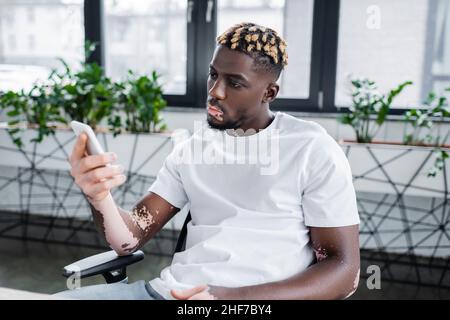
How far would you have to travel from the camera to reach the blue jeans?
112cm

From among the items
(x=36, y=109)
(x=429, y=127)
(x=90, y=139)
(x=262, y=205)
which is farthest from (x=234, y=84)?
(x=36, y=109)

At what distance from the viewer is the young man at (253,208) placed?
108cm

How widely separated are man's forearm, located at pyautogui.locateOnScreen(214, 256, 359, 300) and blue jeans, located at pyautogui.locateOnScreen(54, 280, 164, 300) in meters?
0.20

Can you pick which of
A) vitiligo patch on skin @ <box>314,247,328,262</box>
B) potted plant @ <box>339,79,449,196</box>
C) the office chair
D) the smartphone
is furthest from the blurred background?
the smartphone

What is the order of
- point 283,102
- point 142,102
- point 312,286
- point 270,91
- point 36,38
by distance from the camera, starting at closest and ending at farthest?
point 312,286 < point 270,91 < point 142,102 < point 283,102 < point 36,38

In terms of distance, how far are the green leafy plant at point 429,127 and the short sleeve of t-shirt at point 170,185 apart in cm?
153

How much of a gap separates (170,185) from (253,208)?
0.94ft

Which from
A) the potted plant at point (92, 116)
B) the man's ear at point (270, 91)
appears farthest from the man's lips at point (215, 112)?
the potted plant at point (92, 116)

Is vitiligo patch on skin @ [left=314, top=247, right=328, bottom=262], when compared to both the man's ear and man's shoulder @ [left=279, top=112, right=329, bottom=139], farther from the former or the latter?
the man's ear

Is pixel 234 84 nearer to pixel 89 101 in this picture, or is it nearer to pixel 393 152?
pixel 393 152

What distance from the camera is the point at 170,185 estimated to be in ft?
4.33
